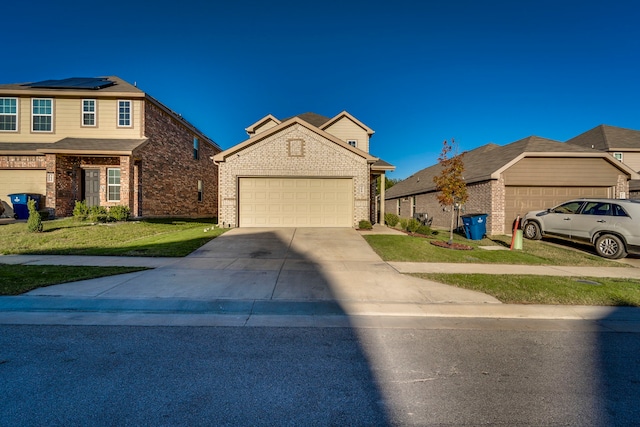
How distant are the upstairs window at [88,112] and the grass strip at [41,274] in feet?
42.5

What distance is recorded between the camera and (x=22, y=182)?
640 inches

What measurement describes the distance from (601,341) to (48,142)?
23.5m

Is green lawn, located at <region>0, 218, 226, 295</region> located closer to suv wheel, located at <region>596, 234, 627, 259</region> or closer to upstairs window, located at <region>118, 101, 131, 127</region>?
upstairs window, located at <region>118, 101, 131, 127</region>

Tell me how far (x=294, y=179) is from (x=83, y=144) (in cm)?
1129

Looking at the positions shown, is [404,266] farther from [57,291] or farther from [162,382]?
[57,291]

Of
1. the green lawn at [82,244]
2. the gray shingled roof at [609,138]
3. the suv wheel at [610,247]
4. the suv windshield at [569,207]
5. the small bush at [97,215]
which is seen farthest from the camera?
the gray shingled roof at [609,138]

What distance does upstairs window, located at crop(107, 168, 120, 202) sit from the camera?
54.8 ft

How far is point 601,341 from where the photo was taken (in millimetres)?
4023

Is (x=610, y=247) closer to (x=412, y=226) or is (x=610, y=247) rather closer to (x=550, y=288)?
(x=550, y=288)

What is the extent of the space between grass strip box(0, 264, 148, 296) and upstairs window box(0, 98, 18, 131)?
1502 centimetres

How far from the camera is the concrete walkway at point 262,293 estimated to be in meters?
4.88

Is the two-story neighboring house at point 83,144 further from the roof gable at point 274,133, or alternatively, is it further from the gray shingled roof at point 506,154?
the gray shingled roof at point 506,154

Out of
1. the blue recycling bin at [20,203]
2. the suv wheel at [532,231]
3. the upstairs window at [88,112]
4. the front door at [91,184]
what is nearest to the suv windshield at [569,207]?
the suv wheel at [532,231]

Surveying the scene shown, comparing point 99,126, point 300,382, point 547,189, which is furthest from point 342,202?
point 99,126
